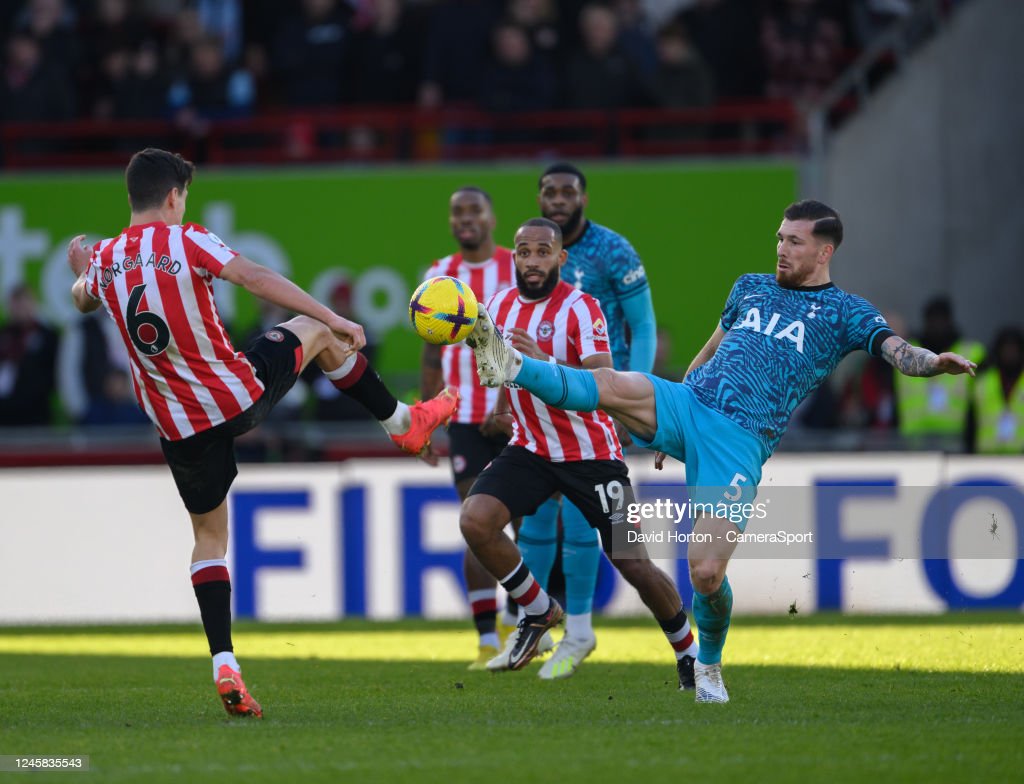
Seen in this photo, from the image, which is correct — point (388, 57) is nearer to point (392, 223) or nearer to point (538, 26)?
point (538, 26)

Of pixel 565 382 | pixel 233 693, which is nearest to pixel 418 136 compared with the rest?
pixel 565 382

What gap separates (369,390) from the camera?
7754 mm

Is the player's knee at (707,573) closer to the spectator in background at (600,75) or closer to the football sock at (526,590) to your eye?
the football sock at (526,590)

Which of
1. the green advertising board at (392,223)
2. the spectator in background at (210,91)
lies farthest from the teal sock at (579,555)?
the spectator in background at (210,91)

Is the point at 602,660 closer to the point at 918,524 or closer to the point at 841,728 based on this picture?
the point at 841,728

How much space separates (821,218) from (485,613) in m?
3.44

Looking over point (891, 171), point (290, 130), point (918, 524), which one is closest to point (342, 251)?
point (290, 130)

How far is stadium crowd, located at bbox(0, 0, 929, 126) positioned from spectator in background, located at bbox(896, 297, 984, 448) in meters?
4.01

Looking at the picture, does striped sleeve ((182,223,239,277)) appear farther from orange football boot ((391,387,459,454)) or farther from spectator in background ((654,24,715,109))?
spectator in background ((654,24,715,109))

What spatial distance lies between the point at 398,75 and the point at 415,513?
20.6ft

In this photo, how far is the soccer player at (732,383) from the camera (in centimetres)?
Answer: 697

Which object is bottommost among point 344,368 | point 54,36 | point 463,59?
point 344,368

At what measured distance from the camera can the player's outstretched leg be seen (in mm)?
8758

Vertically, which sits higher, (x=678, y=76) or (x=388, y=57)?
(x=388, y=57)
